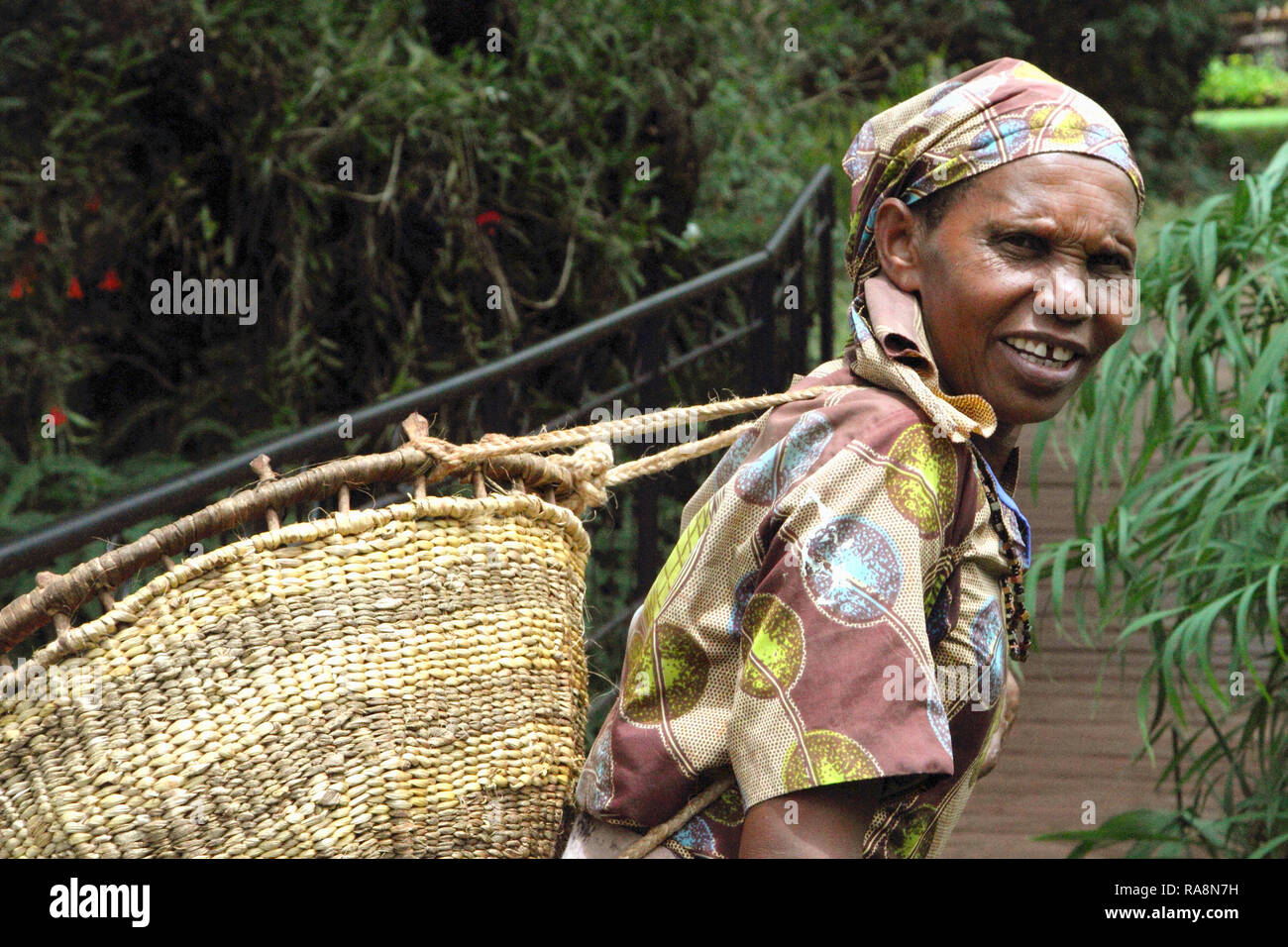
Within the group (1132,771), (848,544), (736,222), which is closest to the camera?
(848,544)

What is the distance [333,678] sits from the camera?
1365 mm

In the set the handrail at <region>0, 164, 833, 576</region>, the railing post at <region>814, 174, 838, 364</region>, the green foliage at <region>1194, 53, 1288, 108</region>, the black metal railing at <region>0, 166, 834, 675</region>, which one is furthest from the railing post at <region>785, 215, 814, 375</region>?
the green foliage at <region>1194, 53, 1288, 108</region>

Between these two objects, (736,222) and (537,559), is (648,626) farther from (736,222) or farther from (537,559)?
(736,222)

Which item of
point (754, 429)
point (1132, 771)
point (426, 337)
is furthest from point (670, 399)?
point (754, 429)

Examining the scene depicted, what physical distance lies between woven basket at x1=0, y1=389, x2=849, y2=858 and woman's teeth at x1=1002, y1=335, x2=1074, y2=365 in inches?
10.6

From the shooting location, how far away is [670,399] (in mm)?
5148

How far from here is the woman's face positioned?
1.40 m

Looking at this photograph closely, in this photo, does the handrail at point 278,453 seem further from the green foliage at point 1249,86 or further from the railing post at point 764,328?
the green foliage at point 1249,86

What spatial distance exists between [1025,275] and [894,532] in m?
0.36

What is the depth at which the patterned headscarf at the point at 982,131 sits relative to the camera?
4.60ft

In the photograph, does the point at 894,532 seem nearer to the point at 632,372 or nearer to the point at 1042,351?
the point at 1042,351

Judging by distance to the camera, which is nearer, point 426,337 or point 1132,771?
point 1132,771

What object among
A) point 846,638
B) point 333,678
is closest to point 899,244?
point 846,638

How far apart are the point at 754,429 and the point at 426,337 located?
12.6ft
